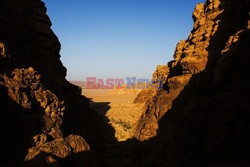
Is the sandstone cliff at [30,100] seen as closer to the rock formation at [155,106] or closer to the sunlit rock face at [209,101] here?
the rock formation at [155,106]

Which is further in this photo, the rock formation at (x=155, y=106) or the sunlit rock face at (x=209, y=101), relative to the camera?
the sunlit rock face at (x=209, y=101)

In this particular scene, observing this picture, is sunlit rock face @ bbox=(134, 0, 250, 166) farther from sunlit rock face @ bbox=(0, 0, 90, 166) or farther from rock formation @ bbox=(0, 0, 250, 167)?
sunlit rock face @ bbox=(0, 0, 90, 166)

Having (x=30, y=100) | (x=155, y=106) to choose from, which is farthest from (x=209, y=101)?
(x=30, y=100)

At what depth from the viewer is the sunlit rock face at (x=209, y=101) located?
13.3 metres

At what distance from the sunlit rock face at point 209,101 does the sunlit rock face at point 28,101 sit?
7.67 metres

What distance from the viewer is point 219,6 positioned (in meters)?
25.6

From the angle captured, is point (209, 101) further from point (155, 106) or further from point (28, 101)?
point (28, 101)

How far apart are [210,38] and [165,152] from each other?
45.8 feet

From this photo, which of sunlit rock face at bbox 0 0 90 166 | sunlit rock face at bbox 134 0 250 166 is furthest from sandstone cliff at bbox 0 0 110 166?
sunlit rock face at bbox 134 0 250 166

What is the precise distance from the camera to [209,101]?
53.1 feet

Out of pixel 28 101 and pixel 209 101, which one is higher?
pixel 209 101

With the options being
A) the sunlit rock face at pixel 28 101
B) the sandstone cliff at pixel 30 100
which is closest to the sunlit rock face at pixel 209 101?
the sandstone cliff at pixel 30 100

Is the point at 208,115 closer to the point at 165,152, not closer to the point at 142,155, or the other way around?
the point at 165,152

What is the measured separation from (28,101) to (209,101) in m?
12.7
